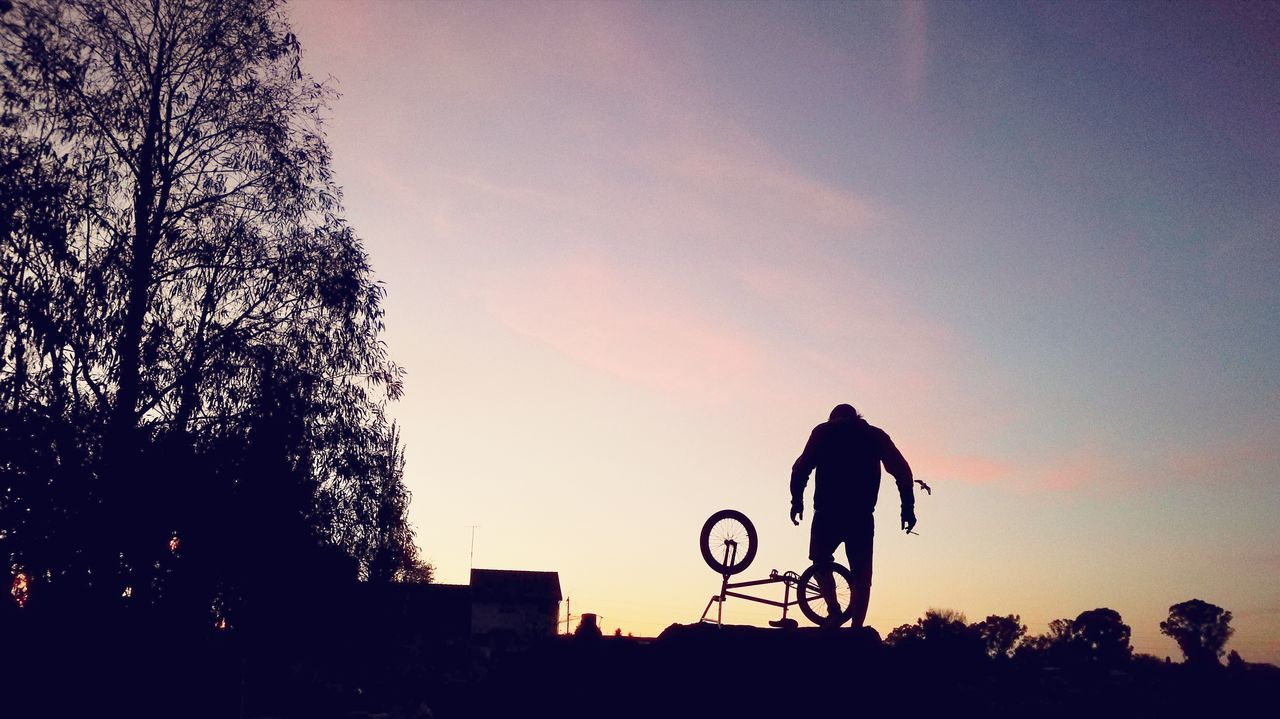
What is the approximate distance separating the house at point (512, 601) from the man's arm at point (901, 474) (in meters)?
83.4

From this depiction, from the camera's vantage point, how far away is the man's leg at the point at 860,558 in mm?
10445

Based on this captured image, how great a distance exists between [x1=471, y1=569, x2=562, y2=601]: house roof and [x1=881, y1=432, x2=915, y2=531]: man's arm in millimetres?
87336

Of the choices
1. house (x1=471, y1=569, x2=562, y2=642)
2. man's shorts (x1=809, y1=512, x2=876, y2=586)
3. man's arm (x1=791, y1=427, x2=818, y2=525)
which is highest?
man's arm (x1=791, y1=427, x2=818, y2=525)

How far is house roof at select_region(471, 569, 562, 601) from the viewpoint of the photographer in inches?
3659

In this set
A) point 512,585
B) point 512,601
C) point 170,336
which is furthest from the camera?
point 512,585

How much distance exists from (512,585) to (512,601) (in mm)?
2081

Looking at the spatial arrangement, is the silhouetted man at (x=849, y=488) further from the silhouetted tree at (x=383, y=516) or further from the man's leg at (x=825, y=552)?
the silhouetted tree at (x=383, y=516)

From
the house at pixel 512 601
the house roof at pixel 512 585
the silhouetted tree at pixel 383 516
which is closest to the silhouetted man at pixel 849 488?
the silhouetted tree at pixel 383 516

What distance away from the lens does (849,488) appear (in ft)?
34.9

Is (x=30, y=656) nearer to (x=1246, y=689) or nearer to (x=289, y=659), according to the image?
(x=1246, y=689)

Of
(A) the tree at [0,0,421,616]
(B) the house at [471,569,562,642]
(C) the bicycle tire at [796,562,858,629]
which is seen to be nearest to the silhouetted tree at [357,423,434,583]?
(A) the tree at [0,0,421,616]

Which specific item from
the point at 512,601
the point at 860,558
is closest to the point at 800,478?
the point at 860,558

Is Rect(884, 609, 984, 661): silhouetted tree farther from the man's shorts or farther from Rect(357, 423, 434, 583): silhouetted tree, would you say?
Answer: Rect(357, 423, 434, 583): silhouetted tree

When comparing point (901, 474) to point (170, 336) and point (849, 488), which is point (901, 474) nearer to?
point (849, 488)
